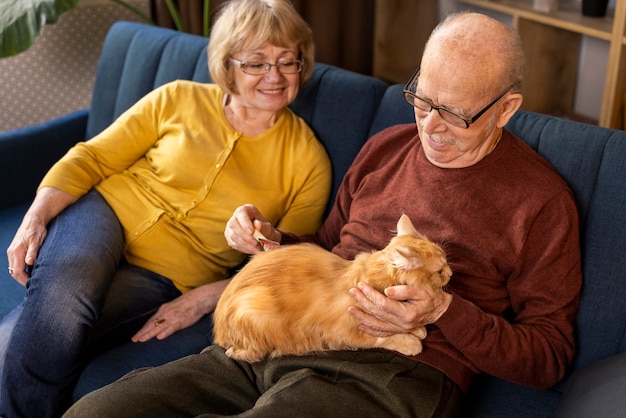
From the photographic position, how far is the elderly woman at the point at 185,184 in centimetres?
198

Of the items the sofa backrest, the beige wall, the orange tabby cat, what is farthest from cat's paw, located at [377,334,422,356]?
the beige wall

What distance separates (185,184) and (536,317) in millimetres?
1032

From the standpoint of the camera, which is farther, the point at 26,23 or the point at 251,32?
the point at 26,23

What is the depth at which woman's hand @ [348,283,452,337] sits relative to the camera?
1.45 meters

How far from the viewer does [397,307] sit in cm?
145

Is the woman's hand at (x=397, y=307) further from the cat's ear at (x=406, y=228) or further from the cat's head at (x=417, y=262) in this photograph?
the cat's ear at (x=406, y=228)

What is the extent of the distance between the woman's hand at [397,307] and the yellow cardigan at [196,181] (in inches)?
24.0

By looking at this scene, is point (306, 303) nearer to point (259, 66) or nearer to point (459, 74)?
point (459, 74)

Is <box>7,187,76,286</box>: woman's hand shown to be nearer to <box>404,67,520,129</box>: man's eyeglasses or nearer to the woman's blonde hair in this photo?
the woman's blonde hair

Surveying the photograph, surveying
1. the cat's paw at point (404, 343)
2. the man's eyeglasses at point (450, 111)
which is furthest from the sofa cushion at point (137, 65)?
the cat's paw at point (404, 343)

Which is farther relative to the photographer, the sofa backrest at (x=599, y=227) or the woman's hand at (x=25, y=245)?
the woman's hand at (x=25, y=245)

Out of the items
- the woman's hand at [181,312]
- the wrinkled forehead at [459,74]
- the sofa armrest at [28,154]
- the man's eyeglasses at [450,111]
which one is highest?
the wrinkled forehead at [459,74]

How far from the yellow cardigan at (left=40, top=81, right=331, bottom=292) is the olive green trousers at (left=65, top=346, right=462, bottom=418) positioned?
0.52 metres

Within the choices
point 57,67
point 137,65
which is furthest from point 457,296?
point 57,67
